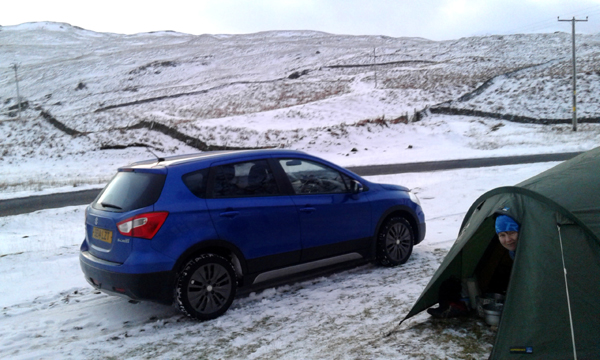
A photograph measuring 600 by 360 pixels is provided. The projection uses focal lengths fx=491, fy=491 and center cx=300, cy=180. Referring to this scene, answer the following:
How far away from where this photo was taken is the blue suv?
15.5 ft

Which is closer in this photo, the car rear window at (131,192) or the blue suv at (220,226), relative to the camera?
the blue suv at (220,226)

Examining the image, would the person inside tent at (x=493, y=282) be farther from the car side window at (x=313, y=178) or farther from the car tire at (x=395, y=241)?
the car side window at (x=313, y=178)

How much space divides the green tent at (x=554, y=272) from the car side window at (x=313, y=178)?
7.07ft

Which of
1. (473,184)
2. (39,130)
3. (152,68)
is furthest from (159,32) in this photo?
(473,184)

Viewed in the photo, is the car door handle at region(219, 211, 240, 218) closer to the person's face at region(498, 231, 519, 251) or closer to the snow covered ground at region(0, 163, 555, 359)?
the snow covered ground at region(0, 163, 555, 359)

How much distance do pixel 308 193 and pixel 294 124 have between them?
27.9 meters

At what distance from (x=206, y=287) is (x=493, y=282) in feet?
9.64

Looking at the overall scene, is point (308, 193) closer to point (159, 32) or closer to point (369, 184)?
point (369, 184)

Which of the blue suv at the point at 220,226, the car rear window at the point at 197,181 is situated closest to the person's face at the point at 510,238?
the blue suv at the point at 220,226

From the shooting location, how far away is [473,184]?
1295 centimetres

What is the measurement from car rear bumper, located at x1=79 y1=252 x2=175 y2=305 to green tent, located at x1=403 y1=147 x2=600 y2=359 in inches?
115

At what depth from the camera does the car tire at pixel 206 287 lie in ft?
15.8

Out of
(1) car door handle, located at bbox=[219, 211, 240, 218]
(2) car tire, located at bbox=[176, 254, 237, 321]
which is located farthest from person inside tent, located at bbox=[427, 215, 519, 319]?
(1) car door handle, located at bbox=[219, 211, 240, 218]

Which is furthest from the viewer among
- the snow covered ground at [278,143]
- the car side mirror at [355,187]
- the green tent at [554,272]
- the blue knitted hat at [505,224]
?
the car side mirror at [355,187]
